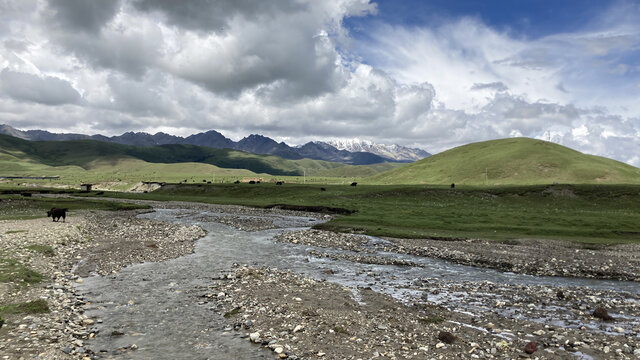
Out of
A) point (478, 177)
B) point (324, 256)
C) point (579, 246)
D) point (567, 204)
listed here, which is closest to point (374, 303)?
point (324, 256)

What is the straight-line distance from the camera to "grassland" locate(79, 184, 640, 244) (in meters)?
50.8

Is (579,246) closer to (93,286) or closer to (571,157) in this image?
(93,286)

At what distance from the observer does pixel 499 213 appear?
69812mm

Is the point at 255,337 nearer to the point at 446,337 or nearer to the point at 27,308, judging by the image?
the point at 446,337

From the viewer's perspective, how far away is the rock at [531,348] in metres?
14.9

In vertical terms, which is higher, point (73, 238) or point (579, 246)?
point (579, 246)

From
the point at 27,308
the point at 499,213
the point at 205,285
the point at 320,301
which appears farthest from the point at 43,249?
the point at 499,213

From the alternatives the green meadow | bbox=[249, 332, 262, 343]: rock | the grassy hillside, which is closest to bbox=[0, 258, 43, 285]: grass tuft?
bbox=[249, 332, 262, 343]: rock

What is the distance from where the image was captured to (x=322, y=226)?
192 feet

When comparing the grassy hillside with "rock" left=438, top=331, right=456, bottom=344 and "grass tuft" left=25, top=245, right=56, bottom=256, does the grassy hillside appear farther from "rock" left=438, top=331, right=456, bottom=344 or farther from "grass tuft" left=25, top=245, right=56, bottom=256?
"grass tuft" left=25, top=245, right=56, bottom=256

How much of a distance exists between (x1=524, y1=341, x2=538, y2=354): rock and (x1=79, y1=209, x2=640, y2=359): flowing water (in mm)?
4861

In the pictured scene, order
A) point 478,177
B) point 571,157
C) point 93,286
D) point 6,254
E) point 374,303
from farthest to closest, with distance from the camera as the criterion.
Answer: point 571,157
point 478,177
point 6,254
point 93,286
point 374,303

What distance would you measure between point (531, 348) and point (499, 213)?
199 feet

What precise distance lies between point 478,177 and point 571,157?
57.6 metres
